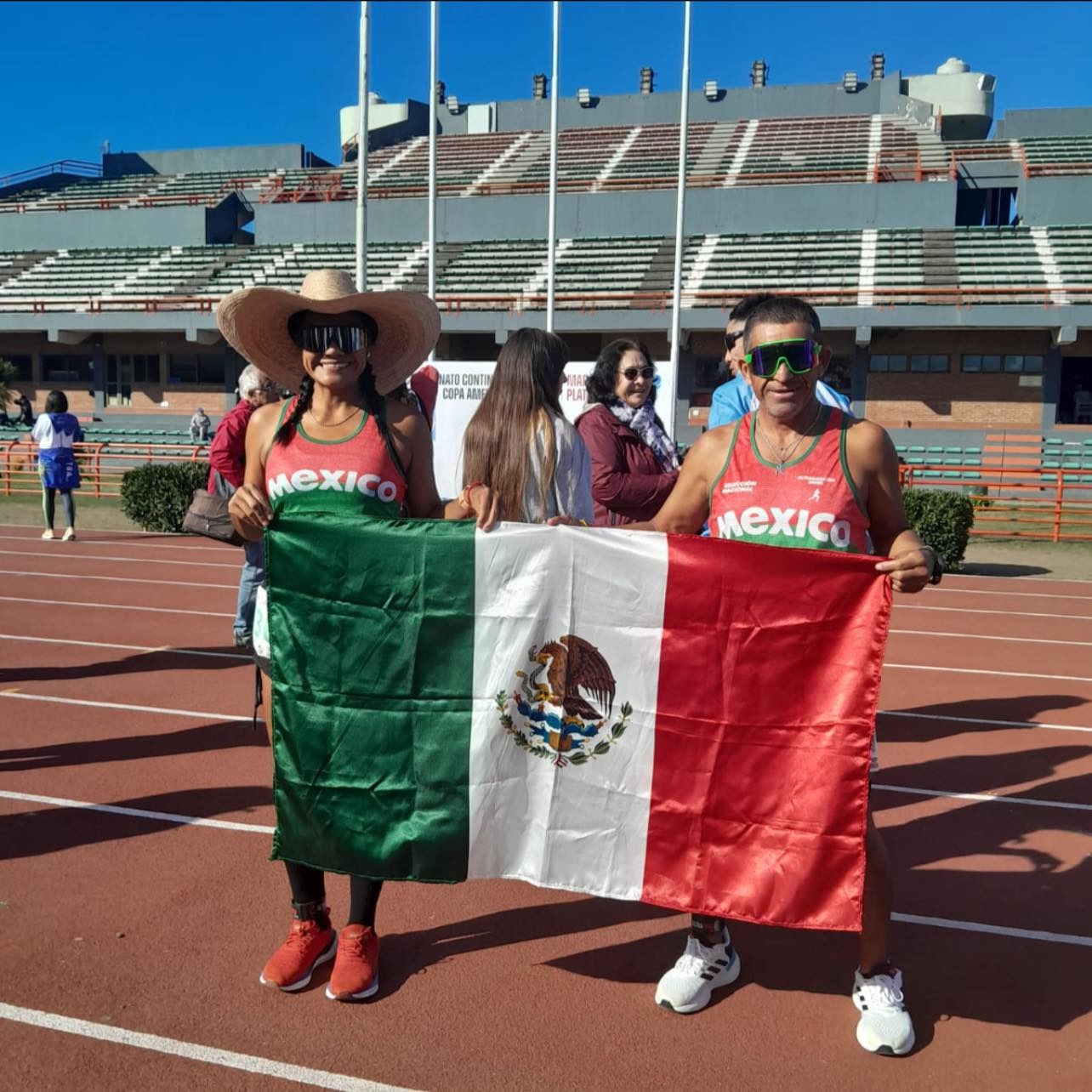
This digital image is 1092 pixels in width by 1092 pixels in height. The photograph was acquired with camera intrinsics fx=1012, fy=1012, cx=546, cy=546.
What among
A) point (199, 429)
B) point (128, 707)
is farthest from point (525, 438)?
point (199, 429)

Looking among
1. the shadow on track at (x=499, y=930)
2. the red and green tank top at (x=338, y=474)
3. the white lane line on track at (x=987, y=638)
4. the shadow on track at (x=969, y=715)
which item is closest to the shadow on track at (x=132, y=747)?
the shadow on track at (x=499, y=930)

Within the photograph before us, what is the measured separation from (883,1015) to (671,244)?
101 feet

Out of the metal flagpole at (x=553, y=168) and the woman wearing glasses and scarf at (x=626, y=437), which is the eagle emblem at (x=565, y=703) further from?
the metal flagpole at (x=553, y=168)

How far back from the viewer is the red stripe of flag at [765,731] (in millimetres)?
2764

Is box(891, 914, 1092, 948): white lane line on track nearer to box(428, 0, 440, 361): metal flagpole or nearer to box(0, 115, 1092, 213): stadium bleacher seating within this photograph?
box(428, 0, 440, 361): metal flagpole

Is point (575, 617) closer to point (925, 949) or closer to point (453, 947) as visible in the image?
point (453, 947)

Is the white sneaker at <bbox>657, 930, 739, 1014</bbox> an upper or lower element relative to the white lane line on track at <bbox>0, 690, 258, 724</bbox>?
upper

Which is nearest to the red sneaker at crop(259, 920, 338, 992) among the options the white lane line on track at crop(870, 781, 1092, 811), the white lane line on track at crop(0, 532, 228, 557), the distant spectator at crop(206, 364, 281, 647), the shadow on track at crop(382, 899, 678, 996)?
the shadow on track at crop(382, 899, 678, 996)

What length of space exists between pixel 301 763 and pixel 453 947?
33.9 inches

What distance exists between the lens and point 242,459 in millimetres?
5062

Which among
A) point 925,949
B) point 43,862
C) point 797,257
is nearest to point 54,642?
point 43,862

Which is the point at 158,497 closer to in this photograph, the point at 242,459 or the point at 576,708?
the point at 242,459

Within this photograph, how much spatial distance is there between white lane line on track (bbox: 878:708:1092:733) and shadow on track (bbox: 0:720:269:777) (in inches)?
152

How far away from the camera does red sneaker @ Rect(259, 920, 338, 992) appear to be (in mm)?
3074
